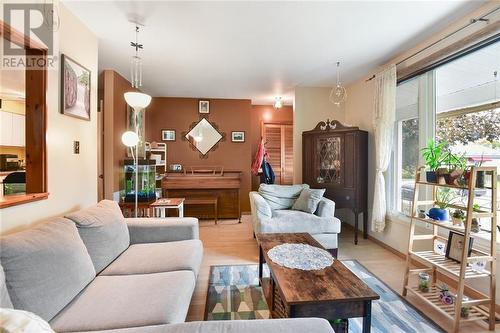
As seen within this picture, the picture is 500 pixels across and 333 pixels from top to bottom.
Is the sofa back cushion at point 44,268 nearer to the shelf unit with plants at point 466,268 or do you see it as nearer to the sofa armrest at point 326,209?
the shelf unit with plants at point 466,268

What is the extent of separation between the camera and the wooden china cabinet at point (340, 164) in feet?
11.6

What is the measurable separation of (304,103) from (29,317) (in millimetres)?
4265

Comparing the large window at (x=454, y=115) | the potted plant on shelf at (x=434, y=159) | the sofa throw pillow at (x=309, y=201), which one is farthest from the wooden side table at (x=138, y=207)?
the large window at (x=454, y=115)

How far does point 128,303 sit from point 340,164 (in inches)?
124

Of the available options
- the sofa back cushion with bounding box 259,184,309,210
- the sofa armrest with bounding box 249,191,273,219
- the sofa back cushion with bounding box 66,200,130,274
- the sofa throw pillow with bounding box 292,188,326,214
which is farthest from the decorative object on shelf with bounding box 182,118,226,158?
the sofa back cushion with bounding box 66,200,130,274

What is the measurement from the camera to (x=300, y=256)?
1.87 m

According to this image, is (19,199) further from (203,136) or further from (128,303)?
(203,136)

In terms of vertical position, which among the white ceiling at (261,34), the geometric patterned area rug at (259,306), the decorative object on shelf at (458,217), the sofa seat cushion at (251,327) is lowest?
the geometric patterned area rug at (259,306)

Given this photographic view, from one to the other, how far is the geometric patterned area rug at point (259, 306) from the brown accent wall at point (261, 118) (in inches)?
134

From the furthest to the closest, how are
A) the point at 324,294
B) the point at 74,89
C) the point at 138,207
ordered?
1. the point at 138,207
2. the point at 74,89
3. the point at 324,294

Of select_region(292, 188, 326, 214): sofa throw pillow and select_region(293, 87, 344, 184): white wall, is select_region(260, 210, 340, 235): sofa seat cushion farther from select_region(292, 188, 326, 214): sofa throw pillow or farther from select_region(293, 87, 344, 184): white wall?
select_region(293, 87, 344, 184): white wall

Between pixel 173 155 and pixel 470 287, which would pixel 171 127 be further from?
pixel 470 287

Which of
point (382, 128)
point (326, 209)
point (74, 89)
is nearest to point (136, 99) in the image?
point (74, 89)

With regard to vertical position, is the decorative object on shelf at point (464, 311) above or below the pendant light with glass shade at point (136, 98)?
below
